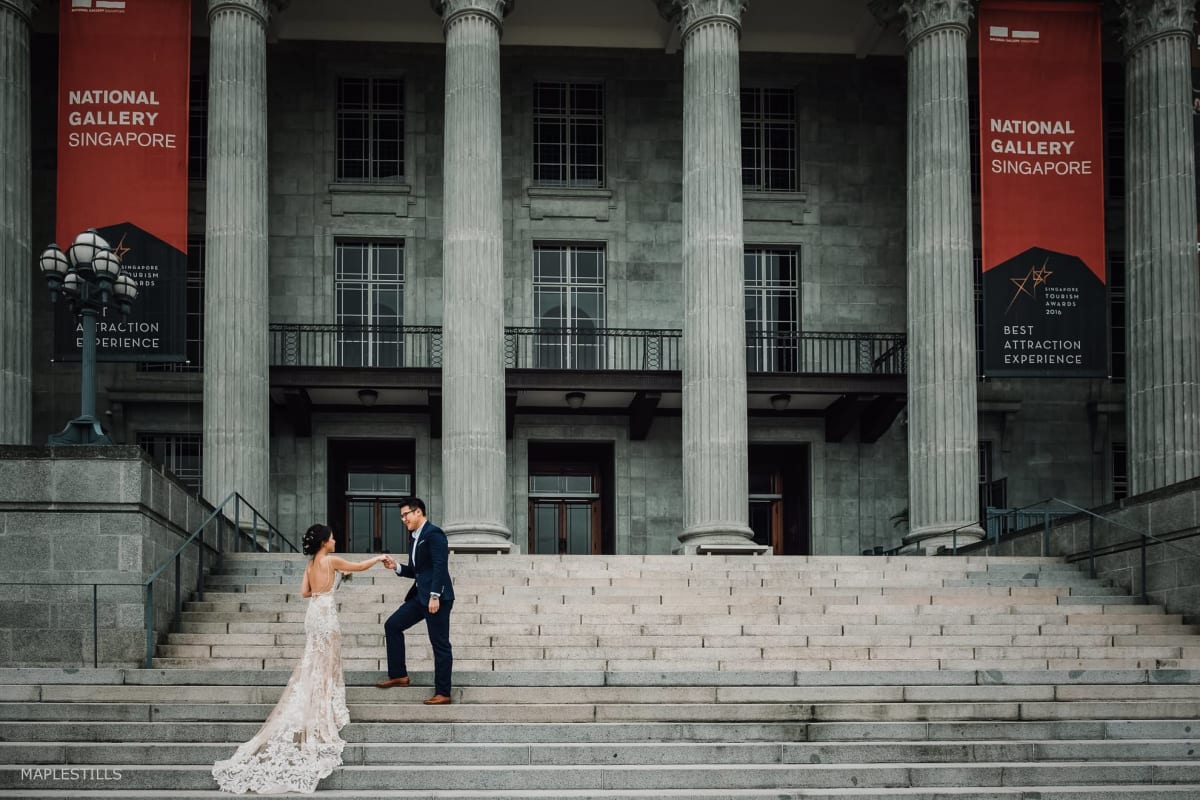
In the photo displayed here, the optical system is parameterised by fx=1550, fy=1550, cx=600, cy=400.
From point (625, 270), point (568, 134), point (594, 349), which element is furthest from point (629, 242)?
point (568, 134)

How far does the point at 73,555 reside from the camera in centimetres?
1655

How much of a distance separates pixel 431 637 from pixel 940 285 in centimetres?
1484

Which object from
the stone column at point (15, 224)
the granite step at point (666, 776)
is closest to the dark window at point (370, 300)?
the stone column at point (15, 224)

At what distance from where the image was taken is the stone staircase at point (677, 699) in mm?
12516

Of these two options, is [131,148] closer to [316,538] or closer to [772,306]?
[772,306]

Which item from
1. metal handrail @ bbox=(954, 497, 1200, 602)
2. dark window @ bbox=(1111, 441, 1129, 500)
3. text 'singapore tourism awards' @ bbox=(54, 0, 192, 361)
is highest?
text 'singapore tourism awards' @ bbox=(54, 0, 192, 361)

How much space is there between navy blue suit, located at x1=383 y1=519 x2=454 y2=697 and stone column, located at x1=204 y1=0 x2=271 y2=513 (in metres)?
11.4

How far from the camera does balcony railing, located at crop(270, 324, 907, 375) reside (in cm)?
2977

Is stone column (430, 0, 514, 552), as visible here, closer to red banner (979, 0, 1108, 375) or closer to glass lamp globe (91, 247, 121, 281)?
glass lamp globe (91, 247, 121, 281)

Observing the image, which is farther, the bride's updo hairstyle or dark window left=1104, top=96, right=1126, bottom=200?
dark window left=1104, top=96, right=1126, bottom=200

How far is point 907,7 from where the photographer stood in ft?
87.7

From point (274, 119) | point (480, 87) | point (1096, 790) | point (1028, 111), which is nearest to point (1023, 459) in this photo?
point (1028, 111)

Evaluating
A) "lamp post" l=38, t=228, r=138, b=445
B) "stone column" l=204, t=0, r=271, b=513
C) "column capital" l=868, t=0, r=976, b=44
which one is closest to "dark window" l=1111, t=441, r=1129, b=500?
"column capital" l=868, t=0, r=976, b=44

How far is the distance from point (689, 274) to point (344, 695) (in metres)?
13.9
